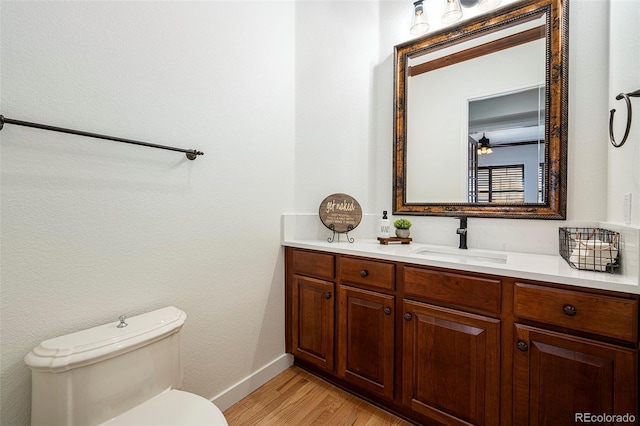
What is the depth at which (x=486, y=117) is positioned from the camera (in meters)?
1.75

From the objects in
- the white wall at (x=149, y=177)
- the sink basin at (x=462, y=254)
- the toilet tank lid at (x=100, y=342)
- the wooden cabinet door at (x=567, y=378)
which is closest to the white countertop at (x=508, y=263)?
the sink basin at (x=462, y=254)

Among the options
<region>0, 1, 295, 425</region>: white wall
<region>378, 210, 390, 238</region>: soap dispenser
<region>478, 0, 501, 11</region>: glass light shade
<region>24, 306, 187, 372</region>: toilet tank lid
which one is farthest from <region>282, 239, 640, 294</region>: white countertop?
<region>478, 0, 501, 11</region>: glass light shade

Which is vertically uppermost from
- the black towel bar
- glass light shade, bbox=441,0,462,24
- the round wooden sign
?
glass light shade, bbox=441,0,462,24

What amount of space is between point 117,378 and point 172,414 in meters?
0.23

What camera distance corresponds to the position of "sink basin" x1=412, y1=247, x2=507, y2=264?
1583 millimetres

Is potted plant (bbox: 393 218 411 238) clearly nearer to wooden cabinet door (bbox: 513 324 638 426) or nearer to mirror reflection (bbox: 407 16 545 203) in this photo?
mirror reflection (bbox: 407 16 545 203)

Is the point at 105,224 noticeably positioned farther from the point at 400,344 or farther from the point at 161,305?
the point at 400,344

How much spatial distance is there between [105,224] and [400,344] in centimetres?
149

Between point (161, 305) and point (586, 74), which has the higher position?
point (586, 74)

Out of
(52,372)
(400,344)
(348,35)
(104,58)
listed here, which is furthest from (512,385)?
(348,35)

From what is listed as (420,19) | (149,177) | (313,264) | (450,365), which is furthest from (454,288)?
(420,19)

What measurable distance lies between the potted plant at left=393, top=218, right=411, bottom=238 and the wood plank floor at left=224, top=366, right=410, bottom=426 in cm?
107

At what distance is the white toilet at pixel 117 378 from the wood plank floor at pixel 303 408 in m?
0.63

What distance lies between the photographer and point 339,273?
5.62ft
